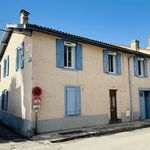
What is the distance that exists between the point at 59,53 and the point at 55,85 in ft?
6.13

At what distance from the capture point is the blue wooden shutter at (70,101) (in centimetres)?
1152

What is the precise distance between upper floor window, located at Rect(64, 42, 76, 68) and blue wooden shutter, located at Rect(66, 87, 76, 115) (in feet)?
4.84

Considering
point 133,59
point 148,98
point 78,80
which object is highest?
point 133,59

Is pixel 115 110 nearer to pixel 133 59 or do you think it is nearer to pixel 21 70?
pixel 133 59

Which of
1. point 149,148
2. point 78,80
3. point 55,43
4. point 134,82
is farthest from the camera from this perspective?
point 134,82

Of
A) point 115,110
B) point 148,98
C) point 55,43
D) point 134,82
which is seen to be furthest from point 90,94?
point 148,98

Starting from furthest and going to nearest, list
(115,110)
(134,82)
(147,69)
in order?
1. (147,69)
2. (134,82)
3. (115,110)

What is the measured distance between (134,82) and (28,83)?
8934 mm

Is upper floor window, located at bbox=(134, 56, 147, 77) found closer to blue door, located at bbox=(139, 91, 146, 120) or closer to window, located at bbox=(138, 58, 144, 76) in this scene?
window, located at bbox=(138, 58, 144, 76)

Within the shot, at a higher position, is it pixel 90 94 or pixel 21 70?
pixel 21 70

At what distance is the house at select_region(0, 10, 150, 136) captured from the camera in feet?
34.9

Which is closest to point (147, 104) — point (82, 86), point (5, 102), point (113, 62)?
point (113, 62)

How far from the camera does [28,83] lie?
10.7 meters

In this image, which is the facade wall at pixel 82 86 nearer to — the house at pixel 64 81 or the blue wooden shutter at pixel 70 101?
the house at pixel 64 81
